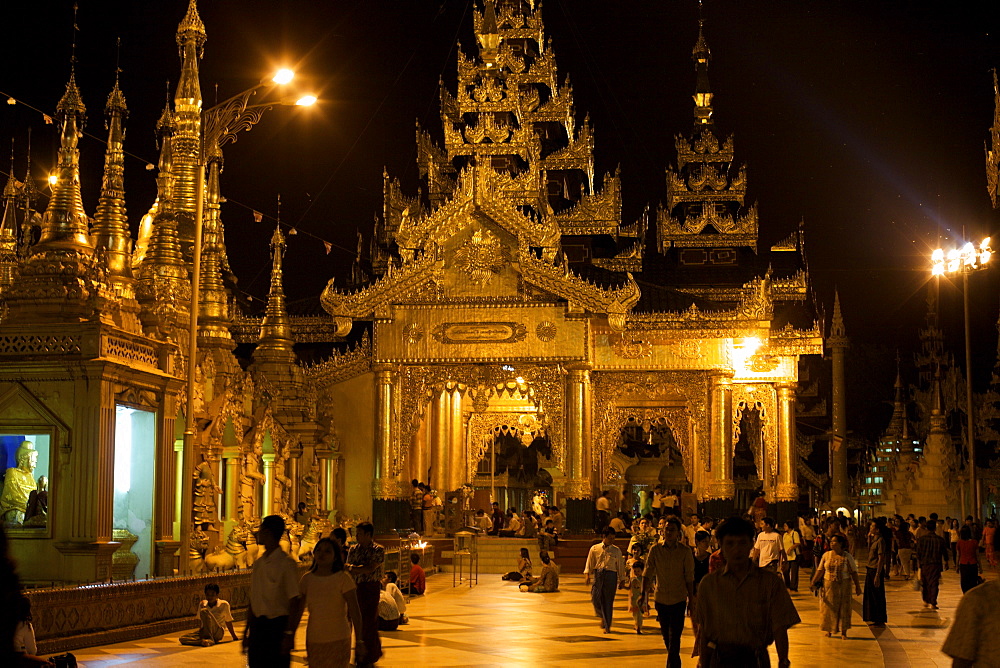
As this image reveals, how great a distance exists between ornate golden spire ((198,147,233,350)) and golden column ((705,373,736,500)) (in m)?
13.1

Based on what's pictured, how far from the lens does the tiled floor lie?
13102mm

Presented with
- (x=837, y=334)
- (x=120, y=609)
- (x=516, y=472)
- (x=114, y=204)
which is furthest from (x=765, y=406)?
(x=120, y=609)

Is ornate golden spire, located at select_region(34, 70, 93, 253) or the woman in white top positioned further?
ornate golden spire, located at select_region(34, 70, 93, 253)

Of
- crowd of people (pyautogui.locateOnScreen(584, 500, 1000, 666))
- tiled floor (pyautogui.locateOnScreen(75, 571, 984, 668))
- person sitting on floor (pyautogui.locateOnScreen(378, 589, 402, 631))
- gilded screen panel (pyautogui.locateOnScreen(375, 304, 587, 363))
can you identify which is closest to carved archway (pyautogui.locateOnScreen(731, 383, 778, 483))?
crowd of people (pyautogui.locateOnScreen(584, 500, 1000, 666))

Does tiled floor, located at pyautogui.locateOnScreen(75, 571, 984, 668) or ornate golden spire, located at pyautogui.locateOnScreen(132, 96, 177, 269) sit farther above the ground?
ornate golden spire, located at pyautogui.locateOnScreen(132, 96, 177, 269)

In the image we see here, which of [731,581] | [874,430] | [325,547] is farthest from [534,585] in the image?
[874,430]

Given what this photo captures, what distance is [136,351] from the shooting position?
16516 mm

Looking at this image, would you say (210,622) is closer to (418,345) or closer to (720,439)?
(418,345)

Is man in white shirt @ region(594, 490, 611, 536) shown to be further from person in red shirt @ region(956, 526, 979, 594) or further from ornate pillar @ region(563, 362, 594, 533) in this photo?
person in red shirt @ region(956, 526, 979, 594)

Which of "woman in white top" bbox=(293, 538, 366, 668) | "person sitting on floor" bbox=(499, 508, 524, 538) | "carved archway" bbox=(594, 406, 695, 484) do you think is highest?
"carved archway" bbox=(594, 406, 695, 484)

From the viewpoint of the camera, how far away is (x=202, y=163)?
54.6 feet

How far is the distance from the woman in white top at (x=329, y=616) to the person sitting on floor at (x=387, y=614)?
6.25 meters

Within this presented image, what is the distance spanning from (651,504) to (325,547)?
88.8ft

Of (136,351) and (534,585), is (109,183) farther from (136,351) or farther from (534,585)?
(534,585)
